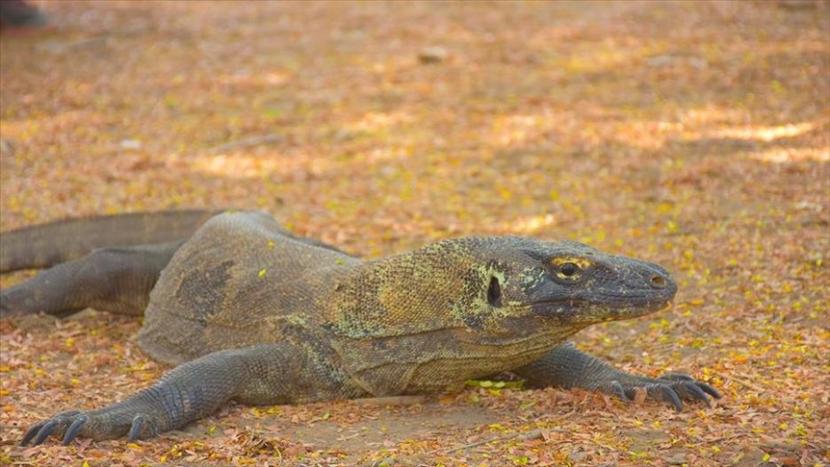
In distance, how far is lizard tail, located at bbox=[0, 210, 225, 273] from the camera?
7070 millimetres

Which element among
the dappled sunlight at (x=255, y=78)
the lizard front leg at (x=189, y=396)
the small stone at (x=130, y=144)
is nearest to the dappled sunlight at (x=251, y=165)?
the small stone at (x=130, y=144)

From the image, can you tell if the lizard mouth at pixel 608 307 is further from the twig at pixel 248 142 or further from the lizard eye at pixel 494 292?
the twig at pixel 248 142

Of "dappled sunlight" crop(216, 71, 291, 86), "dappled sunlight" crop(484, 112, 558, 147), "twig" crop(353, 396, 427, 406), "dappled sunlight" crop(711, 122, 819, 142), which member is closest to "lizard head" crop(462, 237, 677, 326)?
"twig" crop(353, 396, 427, 406)

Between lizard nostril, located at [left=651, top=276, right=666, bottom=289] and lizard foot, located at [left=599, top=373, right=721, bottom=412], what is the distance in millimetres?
503

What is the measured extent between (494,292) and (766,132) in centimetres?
526

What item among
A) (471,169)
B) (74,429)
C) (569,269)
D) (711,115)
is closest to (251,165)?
(471,169)

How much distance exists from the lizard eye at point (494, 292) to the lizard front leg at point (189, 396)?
881 millimetres

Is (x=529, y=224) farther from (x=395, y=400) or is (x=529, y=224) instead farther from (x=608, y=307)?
(x=608, y=307)

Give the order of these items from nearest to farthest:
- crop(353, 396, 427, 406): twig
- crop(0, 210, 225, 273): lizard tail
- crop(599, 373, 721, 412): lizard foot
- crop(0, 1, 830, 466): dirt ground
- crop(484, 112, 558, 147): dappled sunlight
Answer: crop(0, 1, 830, 466): dirt ground → crop(599, 373, 721, 412): lizard foot → crop(353, 396, 427, 406): twig → crop(0, 210, 225, 273): lizard tail → crop(484, 112, 558, 147): dappled sunlight

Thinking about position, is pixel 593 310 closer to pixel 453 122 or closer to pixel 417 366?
pixel 417 366

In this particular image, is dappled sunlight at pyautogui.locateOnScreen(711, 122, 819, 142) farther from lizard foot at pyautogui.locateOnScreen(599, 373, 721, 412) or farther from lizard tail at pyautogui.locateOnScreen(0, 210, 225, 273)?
lizard foot at pyautogui.locateOnScreen(599, 373, 721, 412)

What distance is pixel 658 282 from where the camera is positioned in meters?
4.38

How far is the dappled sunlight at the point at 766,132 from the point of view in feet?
29.6

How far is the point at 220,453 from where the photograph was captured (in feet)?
14.1
